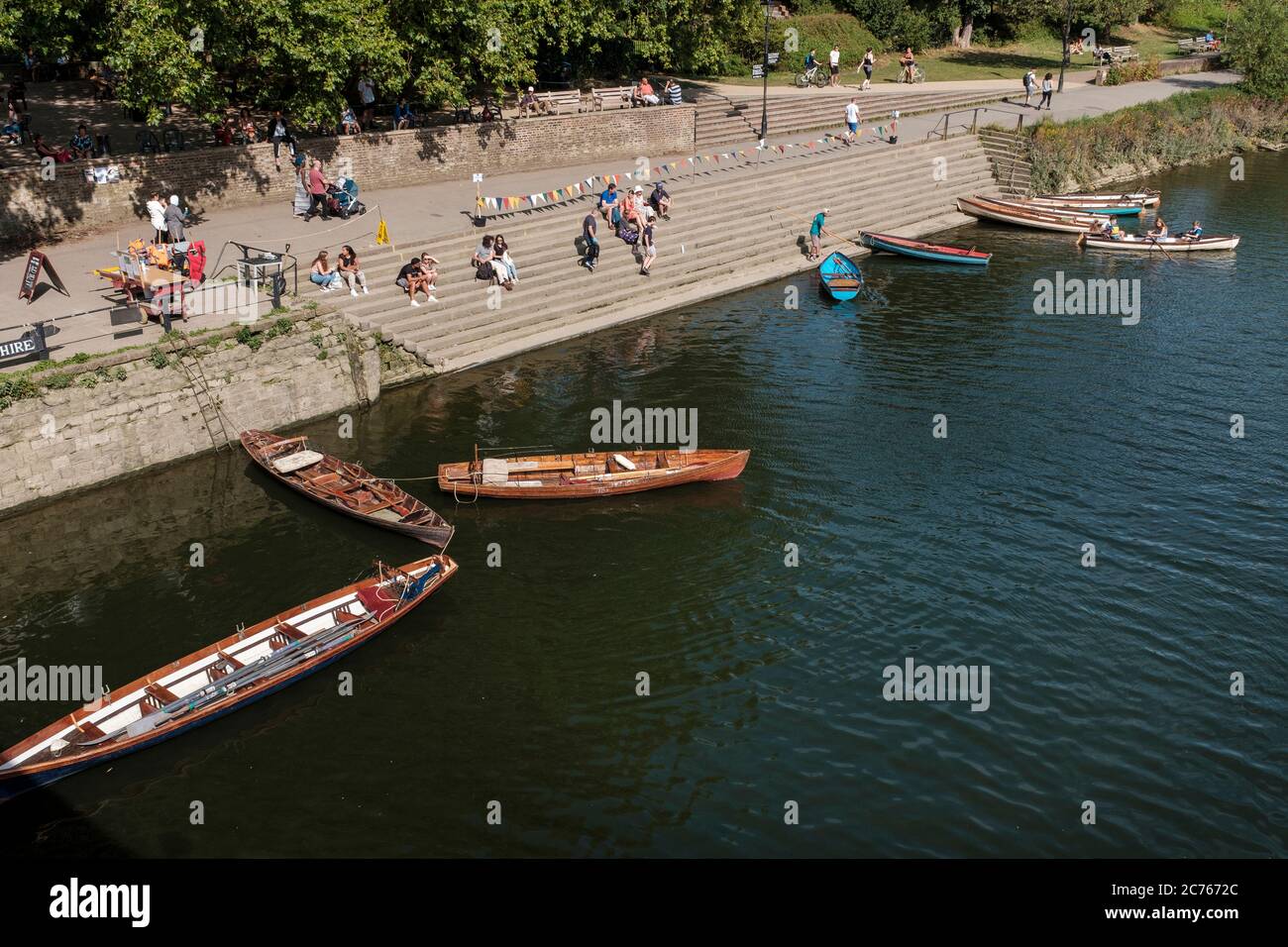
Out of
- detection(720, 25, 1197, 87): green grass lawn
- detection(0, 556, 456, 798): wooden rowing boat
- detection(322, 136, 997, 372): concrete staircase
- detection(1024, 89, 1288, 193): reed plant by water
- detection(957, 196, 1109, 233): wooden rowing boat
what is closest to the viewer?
detection(0, 556, 456, 798): wooden rowing boat

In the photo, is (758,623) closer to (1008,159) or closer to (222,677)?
(222,677)

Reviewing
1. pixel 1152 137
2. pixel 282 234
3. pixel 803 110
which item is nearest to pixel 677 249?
pixel 282 234

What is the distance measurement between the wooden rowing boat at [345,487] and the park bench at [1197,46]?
68.0 metres

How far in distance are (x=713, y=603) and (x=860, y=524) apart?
184 inches

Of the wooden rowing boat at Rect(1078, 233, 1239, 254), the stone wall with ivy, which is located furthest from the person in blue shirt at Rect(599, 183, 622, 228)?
the wooden rowing boat at Rect(1078, 233, 1239, 254)

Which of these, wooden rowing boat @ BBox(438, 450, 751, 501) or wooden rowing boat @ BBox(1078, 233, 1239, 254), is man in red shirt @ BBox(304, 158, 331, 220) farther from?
wooden rowing boat @ BBox(1078, 233, 1239, 254)

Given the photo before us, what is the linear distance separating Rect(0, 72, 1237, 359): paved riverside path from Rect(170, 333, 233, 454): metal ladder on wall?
0.93 m

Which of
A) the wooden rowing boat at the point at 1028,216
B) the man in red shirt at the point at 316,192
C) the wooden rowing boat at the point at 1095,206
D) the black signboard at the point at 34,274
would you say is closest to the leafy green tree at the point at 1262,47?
the wooden rowing boat at the point at 1095,206

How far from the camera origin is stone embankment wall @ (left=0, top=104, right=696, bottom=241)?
36.1 m

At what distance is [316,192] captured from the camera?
3891 centimetres

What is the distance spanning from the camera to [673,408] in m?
32.6

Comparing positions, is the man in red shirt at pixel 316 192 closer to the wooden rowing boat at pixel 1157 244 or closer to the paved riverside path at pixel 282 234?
the paved riverside path at pixel 282 234

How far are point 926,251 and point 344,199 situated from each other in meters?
22.1

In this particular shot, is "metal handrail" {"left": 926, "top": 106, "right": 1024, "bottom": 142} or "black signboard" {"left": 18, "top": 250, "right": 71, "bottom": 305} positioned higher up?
"metal handrail" {"left": 926, "top": 106, "right": 1024, "bottom": 142}
